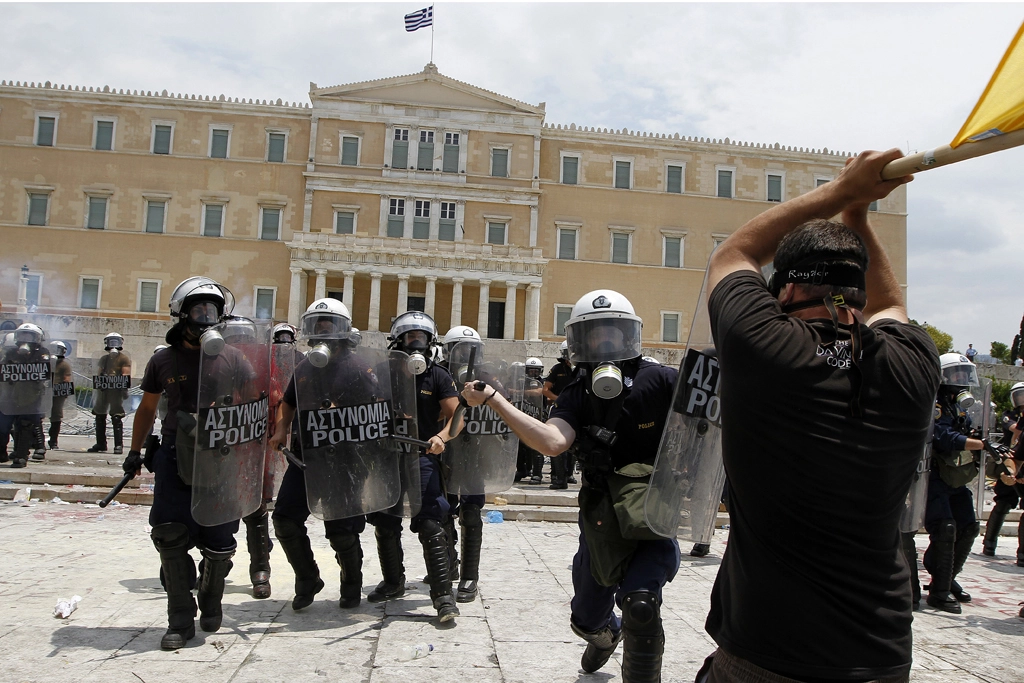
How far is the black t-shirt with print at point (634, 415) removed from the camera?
3.65 metres

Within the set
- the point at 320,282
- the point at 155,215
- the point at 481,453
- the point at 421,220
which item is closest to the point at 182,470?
the point at 481,453

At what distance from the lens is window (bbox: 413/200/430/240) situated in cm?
4447

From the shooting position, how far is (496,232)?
148 feet

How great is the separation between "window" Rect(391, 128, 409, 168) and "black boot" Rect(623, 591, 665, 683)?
4301 cm

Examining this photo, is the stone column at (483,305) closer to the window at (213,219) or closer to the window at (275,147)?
the window at (275,147)

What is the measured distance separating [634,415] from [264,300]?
137 ft

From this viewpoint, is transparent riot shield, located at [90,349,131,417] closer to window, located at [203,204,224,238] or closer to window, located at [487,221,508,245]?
window, located at [203,204,224,238]

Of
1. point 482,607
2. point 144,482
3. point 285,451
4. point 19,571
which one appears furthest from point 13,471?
point 482,607

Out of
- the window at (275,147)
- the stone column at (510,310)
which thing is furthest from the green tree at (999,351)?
the window at (275,147)

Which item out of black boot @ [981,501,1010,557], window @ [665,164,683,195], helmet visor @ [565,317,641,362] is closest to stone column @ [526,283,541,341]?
window @ [665,164,683,195]

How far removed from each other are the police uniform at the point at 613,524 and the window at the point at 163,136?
151ft

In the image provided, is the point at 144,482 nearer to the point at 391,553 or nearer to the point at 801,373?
the point at 391,553

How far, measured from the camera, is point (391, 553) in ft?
17.9

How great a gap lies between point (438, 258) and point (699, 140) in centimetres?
1752
